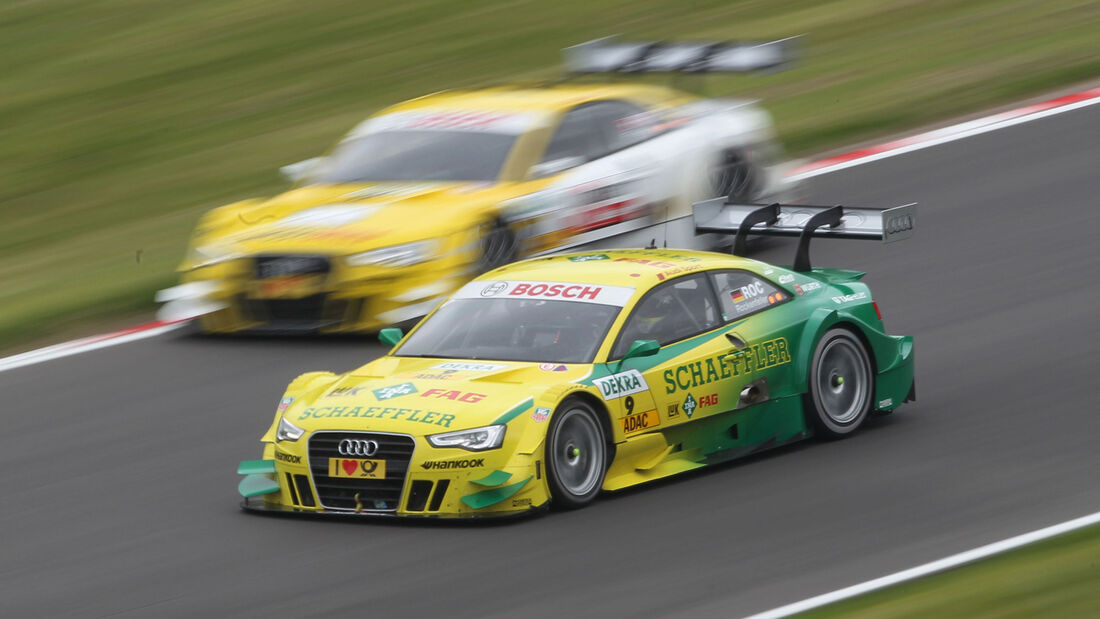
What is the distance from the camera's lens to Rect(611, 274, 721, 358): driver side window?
29.9 ft

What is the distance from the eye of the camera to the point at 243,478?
9.63 m

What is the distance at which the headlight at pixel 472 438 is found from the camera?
818cm

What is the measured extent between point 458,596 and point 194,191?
424 inches

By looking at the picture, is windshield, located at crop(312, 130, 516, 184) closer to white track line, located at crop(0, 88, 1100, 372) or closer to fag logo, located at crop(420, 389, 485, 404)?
white track line, located at crop(0, 88, 1100, 372)

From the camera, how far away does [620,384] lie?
8742 millimetres

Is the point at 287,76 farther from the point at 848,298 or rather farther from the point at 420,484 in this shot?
the point at 420,484

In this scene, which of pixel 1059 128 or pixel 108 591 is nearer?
pixel 108 591

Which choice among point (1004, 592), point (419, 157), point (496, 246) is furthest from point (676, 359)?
point (419, 157)

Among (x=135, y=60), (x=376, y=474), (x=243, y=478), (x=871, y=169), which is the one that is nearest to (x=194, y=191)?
(x=135, y=60)

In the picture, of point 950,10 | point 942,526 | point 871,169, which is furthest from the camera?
point 950,10

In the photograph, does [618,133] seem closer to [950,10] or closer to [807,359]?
[807,359]

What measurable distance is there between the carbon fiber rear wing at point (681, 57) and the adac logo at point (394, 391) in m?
5.84

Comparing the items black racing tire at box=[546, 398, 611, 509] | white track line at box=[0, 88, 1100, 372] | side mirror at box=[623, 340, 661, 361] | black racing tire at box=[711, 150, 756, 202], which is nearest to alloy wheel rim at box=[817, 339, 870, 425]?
side mirror at box=[623, 340, 661, 361]

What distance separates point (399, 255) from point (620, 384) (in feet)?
12.5
